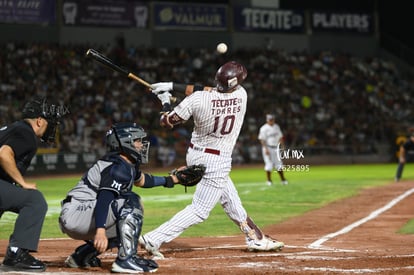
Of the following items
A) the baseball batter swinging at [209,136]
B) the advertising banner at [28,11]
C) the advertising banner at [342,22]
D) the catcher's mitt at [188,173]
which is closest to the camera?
the catcher's mitt at [188,173]

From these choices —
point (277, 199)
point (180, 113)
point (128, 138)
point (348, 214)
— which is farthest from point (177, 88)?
point (277, 199)

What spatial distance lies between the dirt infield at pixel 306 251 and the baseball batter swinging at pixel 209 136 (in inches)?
15.3

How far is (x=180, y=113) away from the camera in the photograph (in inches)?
330

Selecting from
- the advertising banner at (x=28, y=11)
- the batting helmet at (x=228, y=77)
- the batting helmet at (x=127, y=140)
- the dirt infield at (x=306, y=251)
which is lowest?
the dirt infield at (x=306, y=251)

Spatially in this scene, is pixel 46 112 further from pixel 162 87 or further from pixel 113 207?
pixel 162 87

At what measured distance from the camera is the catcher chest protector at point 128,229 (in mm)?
7203

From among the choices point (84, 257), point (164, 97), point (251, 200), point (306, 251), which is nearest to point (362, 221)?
point (251, 200)

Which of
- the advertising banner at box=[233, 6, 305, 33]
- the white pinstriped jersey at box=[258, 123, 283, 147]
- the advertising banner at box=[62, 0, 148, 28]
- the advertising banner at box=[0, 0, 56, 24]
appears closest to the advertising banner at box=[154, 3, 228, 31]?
the advertising banner at box=[62, 0, 148, 28]

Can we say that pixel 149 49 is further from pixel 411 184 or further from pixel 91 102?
pixel 411 184

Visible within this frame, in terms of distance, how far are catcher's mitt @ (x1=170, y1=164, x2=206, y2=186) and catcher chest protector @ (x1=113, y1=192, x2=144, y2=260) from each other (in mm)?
1005

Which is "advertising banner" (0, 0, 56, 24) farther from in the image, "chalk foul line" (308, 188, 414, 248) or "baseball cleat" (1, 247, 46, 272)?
"baseball cleat" (1, 247, 46, 272)

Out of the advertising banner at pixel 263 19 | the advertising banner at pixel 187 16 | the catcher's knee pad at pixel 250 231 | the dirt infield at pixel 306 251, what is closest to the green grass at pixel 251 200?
the dirt infield at pixel 306 251

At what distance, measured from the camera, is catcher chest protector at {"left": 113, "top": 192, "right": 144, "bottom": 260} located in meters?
7.20

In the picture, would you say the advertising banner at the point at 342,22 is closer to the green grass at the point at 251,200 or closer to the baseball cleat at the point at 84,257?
the green grass at the point at 251,200
